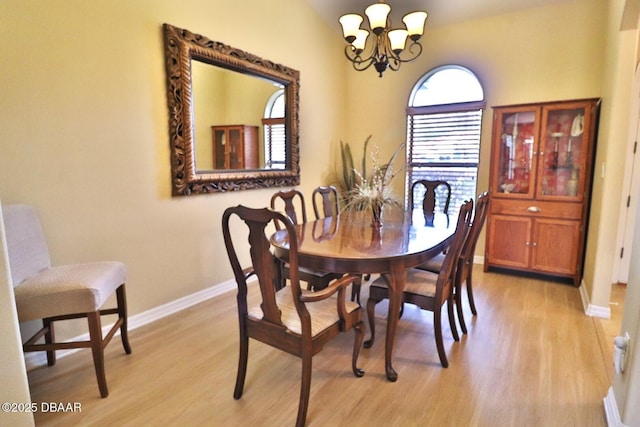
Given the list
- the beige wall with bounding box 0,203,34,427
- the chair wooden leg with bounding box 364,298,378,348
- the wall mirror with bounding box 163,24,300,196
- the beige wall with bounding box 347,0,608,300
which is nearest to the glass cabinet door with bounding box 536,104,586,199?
the beige wall with bounding box 347,0,608,300

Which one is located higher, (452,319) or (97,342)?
(97,342)

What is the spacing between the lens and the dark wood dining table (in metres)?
1.90

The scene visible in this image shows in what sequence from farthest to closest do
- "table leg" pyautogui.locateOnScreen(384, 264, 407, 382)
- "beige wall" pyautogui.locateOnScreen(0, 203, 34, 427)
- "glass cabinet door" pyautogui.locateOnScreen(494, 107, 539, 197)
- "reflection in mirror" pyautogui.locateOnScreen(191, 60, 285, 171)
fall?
"glass cabinet door" pyautogui.locateOnScreen(494, 107, 539, 197), "reflection in mirror" pyautogui.locateOnScreen(191, 60, 285, 171), "table leg" pyautogui.locateOnScreen(384, 264, 407, 382), "beige wall" pyautogui.locateOnScreen(0, 203, 34, 427)

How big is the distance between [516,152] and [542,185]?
446mm

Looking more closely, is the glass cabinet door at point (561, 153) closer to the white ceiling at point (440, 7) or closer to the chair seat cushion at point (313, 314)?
the white ceiling at point (440, 7)

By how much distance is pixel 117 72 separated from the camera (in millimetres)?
2439

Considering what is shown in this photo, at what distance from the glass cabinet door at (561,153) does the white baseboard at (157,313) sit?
134 inches

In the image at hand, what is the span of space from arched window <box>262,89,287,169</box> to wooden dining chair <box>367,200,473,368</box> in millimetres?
2088

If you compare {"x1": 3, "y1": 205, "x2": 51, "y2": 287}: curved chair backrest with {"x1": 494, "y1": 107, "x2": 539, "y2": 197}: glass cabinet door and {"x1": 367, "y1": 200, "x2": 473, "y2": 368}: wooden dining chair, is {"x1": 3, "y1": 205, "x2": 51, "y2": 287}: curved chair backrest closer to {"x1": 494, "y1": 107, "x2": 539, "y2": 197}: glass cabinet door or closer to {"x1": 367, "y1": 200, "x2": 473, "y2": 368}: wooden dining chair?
{"x1": 367, "y1": 200, "x2": 473, "y2": 368}: wooden dining chair

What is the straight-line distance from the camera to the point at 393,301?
197cm

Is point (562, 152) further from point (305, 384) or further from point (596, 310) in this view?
point (305, 384)

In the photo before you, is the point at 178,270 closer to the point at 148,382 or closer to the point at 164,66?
the point at 148,382

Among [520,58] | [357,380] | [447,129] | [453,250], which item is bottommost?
[357,380]

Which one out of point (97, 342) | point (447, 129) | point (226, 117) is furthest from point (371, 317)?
point (447, 129)
